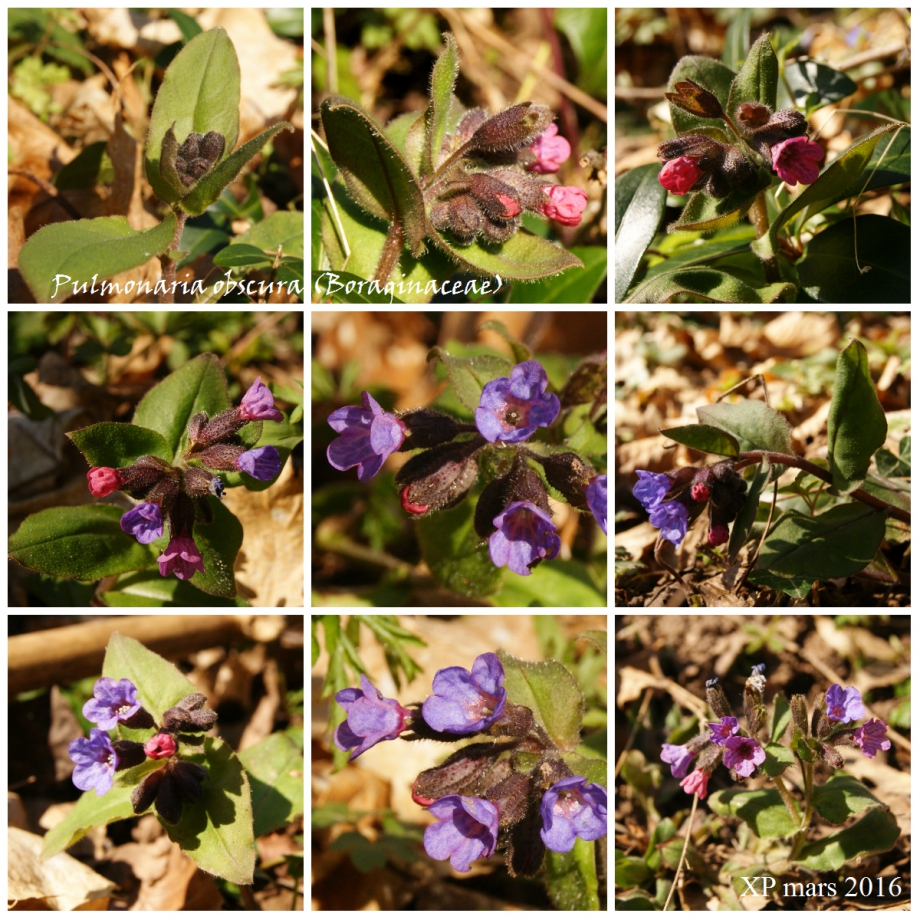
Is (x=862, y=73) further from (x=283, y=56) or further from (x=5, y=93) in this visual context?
(x=5, y=93)

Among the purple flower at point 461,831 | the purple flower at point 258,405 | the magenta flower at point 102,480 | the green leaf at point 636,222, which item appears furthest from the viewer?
the green leaf at point 636,222

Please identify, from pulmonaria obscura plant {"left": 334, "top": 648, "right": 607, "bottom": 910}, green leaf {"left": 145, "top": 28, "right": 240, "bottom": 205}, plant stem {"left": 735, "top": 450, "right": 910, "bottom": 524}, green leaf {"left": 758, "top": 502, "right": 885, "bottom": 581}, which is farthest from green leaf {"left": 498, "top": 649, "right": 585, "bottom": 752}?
green leaf {"left": 145, "top": 28, "right": 240, "bottom": 205}

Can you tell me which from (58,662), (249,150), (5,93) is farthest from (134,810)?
(5,93)

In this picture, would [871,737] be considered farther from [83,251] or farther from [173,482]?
[83,251]

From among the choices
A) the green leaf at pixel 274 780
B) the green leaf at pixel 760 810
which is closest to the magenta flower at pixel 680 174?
the green leaf at pixel 760 810

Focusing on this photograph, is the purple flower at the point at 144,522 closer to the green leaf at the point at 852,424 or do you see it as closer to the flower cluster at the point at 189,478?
the flower cluster at the point at 189,478

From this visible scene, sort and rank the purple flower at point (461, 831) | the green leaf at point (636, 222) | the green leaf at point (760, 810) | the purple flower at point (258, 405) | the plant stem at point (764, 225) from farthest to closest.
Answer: the green leaf at point (636, 222)
the plant stem at point (764, 225)
the green leaf at point (760, 810)
the purple flower at point (258, 405)
the purple flower at point (461, 831)

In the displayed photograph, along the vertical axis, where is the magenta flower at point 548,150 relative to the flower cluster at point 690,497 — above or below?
above
